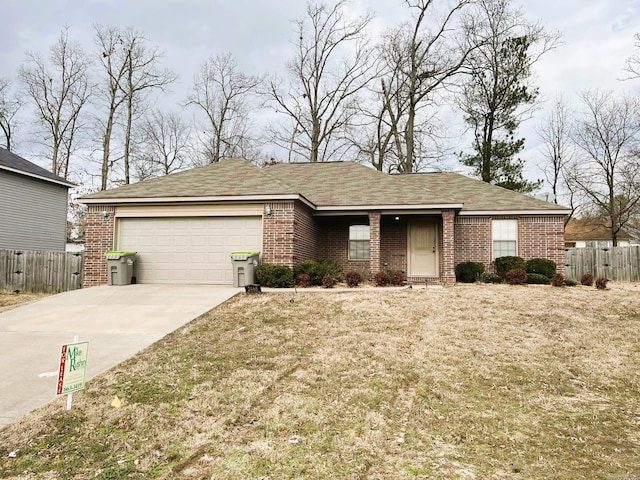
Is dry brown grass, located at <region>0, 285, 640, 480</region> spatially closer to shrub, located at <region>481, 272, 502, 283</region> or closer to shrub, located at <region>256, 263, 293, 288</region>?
shrub, located at <region>256, 263, 293, 288</region>

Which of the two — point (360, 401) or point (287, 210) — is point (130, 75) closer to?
point (287, 210)

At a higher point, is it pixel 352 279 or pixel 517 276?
pixel 517 276

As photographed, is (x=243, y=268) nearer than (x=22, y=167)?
Yes

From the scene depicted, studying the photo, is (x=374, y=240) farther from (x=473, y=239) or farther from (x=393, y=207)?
(x=473, y=239)

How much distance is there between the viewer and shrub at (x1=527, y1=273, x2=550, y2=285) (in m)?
14.0

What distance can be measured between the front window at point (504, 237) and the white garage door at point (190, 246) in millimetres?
8592

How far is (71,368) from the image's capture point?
446 cm

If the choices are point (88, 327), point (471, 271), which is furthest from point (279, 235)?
point (471, 271)

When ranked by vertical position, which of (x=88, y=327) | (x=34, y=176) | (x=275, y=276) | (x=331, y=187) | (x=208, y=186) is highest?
(x=34, y=176)

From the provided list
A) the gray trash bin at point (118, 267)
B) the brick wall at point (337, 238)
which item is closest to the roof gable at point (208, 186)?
the gray trash bin at point (118, 267)

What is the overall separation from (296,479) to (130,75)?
30.1 metres

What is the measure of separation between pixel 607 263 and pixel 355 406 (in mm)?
19209

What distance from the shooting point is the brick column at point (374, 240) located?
14.5 m

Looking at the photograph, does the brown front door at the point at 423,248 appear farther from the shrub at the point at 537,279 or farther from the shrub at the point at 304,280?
the shrub at the point at 304,280
